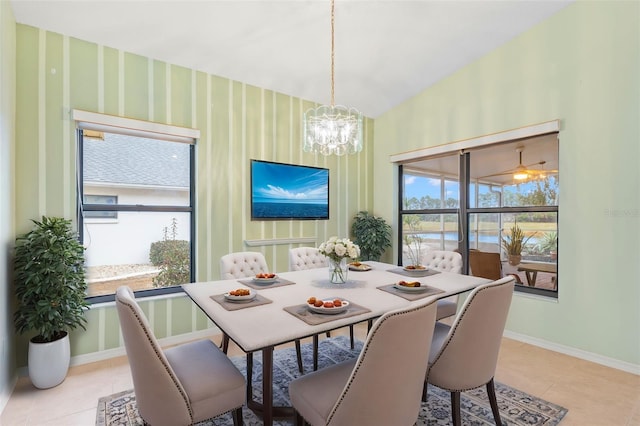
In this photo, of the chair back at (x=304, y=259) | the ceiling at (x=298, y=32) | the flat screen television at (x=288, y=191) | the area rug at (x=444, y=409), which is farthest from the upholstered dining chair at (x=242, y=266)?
the ceiling at (x=298, y=32)

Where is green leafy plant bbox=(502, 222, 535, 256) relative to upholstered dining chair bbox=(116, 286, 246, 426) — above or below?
above

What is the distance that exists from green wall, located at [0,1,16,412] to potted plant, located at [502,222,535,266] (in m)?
4.52

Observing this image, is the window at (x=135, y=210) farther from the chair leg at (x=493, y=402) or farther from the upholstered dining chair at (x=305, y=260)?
the chair leg at (x=493, y=402)

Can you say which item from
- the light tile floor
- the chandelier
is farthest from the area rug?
the chandelier

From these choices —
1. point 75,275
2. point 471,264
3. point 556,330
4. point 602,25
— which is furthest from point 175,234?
point 602,25

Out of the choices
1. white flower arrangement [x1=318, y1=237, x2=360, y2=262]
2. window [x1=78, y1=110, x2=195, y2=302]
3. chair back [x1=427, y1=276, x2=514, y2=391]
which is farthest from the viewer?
window [x1=78, y1=110, x2=195, y2=302]

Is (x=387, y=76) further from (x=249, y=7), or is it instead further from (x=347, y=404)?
(x=347, y=404)

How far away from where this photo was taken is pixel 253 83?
3703 mm

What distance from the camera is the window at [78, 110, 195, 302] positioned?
2.96 metres

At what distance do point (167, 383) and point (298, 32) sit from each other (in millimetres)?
2927

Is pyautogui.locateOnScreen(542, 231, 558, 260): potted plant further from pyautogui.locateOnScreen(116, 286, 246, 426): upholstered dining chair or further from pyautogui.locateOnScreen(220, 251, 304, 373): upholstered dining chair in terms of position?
pyautogui.locateOnScreen(116, 286, 246, 426): upholstered dining chair

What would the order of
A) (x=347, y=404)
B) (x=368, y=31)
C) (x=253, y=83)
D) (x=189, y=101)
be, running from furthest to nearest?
(x=253, y=83) < (x=189, y=101) < (x=368, y=31) < (x=347, y=404)

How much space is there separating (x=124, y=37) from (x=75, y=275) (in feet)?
6.72

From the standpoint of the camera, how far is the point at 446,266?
10.2ft
